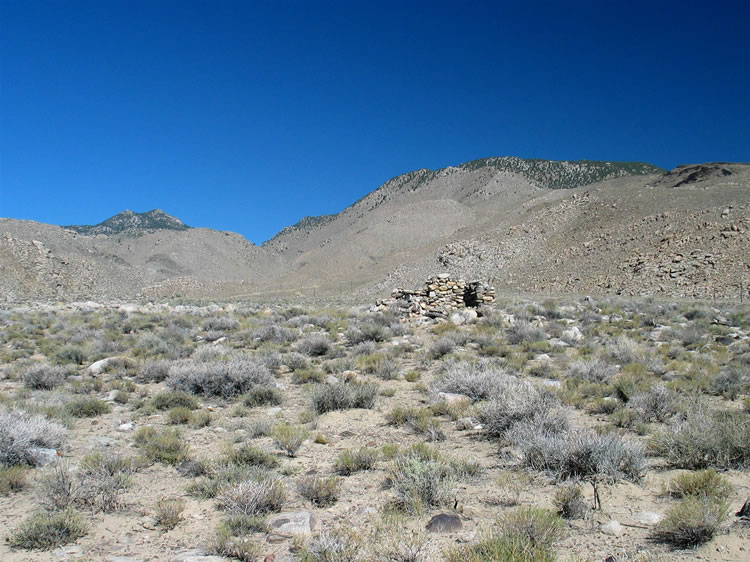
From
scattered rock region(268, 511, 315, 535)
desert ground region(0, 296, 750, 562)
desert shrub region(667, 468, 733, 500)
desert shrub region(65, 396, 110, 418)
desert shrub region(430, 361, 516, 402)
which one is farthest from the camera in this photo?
desert shrub region(430, 361, 516, 402)

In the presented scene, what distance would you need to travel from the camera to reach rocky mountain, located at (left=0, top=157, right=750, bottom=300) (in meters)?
43.1

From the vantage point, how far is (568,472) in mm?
5176

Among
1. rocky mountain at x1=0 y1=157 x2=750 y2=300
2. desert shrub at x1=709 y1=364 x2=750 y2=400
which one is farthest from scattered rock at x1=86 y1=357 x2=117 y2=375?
rocky mountain at x1=0 y1=157 x2=750 y2=300

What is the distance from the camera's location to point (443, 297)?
22.8 m

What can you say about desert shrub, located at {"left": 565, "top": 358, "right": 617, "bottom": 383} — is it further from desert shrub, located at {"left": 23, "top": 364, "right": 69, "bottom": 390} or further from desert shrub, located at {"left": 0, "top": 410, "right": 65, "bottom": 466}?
desert shrub, located at {"left": 23, "top": 364, "right": 69, "bottom": 390}

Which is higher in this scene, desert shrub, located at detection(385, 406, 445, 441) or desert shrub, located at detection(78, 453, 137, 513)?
desert shrub, located at detection(78, 453, 137, 513)

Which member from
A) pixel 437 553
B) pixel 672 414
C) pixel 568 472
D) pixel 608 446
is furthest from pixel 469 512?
pixel 672 414

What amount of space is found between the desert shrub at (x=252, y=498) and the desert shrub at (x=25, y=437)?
2670mm

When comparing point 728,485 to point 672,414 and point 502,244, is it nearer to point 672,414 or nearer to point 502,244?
point 672,414

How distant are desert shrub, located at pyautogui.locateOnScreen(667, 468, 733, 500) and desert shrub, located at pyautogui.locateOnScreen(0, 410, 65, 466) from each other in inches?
268

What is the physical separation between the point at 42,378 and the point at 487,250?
188 feet

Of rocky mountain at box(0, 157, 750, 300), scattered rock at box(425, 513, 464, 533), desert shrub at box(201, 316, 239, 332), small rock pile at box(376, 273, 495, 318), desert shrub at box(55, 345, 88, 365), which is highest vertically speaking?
rocky mountain at box(0, 157, 750, 300)

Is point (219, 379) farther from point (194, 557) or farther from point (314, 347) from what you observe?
point (194, 557)

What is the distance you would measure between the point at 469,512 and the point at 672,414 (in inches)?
170
